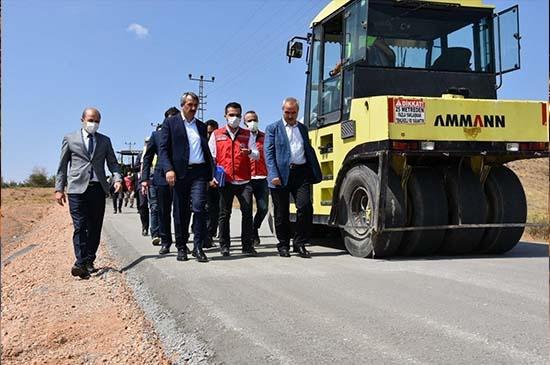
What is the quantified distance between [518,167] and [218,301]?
4739 cm

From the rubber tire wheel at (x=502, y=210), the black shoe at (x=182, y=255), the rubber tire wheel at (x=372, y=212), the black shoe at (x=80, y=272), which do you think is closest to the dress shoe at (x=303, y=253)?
the rubber tire wheel at (x=372, y=212)

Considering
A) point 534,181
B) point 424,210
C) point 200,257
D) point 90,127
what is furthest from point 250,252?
point 534,181

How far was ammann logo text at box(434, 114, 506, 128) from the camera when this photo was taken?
262 inches

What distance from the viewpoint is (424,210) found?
678 cm

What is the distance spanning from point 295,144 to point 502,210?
2.79 m

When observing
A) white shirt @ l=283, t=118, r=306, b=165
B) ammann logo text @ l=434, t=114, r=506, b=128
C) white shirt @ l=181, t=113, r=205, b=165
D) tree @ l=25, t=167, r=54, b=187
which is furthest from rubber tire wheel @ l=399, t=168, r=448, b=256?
tree @ l=25, t=167, r=54, b=187

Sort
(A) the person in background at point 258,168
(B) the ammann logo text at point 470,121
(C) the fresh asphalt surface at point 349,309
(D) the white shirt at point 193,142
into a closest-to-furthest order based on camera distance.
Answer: (C) the fresh asphalt surface at point 349,309 < (B) the ammann logo text at point 470,121 < (D) the white shirt at point 193,142 < (A) the person in background at point 258,168

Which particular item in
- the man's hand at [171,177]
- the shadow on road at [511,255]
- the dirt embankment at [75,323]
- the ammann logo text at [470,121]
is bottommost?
the dirt embankment at [75,323]

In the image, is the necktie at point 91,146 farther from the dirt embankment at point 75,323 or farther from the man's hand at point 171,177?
the dirt embankment at point 75,323

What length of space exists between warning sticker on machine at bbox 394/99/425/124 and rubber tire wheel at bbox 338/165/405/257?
0.71 metres

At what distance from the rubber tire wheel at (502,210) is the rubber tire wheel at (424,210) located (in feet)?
2.39

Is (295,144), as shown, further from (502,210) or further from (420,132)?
(502,210)

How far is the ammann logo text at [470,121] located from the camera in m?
6.64

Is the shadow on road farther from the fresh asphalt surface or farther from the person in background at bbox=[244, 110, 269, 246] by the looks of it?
the person in background at bbox=[244, 110, 269, 246]
